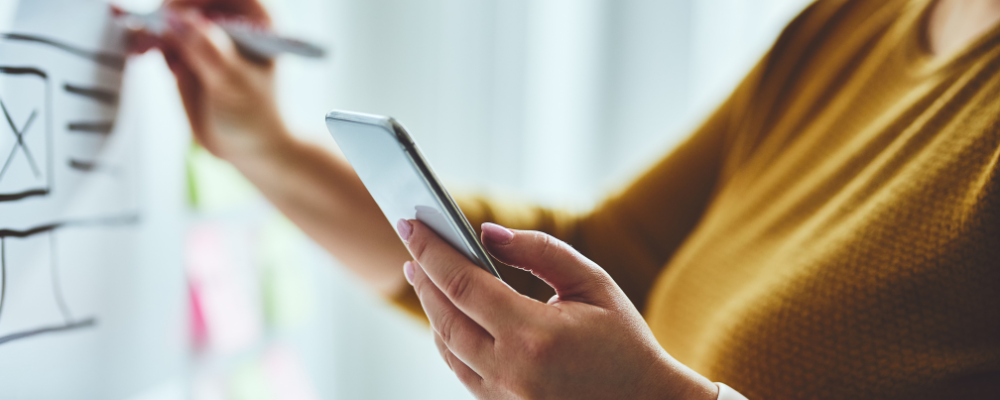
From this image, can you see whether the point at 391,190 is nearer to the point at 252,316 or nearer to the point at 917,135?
the point at 917,135

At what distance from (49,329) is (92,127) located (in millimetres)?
131

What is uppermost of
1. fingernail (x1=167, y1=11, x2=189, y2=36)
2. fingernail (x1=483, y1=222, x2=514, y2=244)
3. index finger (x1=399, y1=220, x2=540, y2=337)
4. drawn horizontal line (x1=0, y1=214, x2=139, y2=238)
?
fingernail (x1=167, y1=11, x2=189, y2=36)

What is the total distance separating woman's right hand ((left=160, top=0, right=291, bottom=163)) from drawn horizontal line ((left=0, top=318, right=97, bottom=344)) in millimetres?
148

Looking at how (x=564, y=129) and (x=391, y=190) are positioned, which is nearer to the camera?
(x=391, y=190)

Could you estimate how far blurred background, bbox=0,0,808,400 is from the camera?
2.43 feet

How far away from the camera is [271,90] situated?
18.0 inches

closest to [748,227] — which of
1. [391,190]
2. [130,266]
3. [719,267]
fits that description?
[719,267]

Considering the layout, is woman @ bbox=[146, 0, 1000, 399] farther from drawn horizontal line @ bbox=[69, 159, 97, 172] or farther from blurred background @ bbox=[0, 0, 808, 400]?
blurred background @ bbox=[0, 0, 808, 400]

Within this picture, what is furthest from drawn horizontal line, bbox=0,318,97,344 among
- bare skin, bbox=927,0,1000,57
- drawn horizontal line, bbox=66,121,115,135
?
bare skin, bbox=927,0,1000,57

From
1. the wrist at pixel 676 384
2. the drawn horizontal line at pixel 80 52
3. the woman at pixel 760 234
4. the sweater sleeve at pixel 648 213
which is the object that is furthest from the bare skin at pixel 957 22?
the drawn horizontal line at pixel 80 52

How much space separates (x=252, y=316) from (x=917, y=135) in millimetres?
627

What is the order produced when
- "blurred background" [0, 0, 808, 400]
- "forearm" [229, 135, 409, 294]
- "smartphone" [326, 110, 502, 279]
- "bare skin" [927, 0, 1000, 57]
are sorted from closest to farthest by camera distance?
"smartphone" [326, 110, 502, 279] → "bare skin" [927, 0, 1000, 57] → "forearm" [229, 135, 409, 294] → "blurred background" [0, 0, 808, 400]

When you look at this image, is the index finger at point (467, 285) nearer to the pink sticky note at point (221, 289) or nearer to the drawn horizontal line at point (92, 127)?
the drawn horizontal line at point (92, 127)

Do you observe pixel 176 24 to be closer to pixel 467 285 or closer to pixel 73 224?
pixel 73 224
